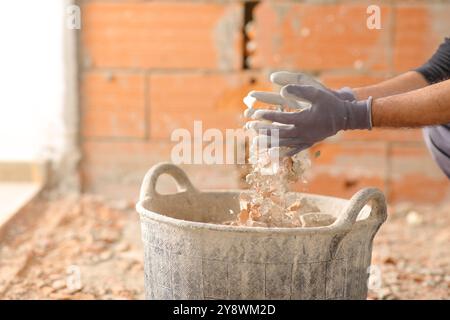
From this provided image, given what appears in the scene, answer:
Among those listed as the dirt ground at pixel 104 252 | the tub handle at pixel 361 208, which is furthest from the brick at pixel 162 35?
the tub handle at pixel 361 208

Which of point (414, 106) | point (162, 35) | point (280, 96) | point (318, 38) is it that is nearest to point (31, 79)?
point (162, 35)

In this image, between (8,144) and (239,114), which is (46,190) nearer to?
(8,144)

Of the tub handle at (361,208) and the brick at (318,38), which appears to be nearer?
the tub handle at (361,208)

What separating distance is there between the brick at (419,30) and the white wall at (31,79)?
2.17m

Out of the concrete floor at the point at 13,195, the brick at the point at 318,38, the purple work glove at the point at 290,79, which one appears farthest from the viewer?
the brick at the point at 318,38

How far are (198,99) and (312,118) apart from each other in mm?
2458

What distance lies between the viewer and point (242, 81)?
4496 millimetres

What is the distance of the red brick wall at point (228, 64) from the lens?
446 centimetres

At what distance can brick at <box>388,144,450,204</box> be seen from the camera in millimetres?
4574

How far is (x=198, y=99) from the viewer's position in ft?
14.9

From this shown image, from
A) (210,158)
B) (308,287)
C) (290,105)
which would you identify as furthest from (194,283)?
(210,158)

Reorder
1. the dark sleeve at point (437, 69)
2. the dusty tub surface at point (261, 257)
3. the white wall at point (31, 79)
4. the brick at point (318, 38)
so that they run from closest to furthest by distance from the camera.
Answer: the dusty tub surface at point (261, 257) < the dark sleeve at point (437, 69) < the brick at point (318, 38) < the white wall at point (31, 79)

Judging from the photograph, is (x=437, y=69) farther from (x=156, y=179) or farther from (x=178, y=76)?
(x=178, y=76)

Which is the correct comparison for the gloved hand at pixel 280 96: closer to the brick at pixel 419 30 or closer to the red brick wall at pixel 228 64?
the red brick wall at pixel 228 64
